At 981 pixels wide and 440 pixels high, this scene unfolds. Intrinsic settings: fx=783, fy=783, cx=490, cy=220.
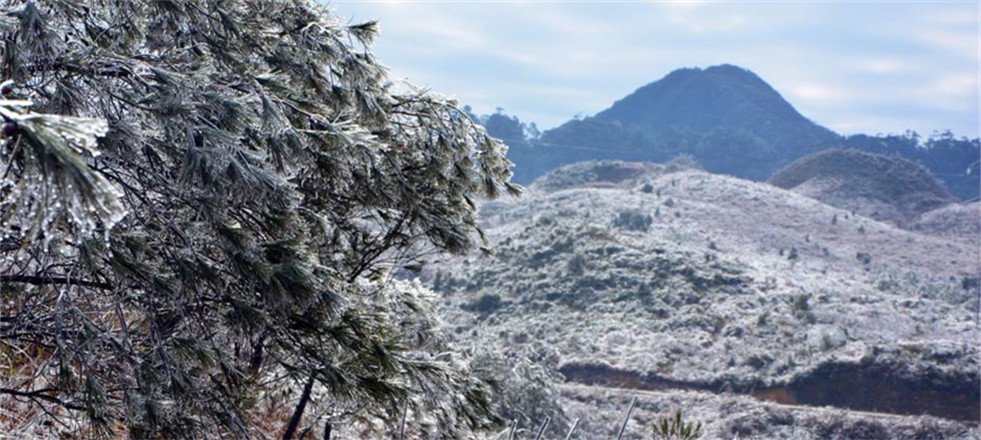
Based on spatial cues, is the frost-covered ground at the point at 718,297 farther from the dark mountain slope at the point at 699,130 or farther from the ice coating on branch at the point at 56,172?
the dark mountain slope at the point at 699,130

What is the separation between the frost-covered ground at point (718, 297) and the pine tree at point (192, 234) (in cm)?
1768

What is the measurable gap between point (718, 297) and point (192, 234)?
30.4 metres

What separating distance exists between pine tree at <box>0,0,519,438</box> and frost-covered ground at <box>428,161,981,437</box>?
696 inches

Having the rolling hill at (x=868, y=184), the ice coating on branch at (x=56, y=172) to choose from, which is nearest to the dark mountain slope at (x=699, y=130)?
the rolling hill at (x=868, y=184)

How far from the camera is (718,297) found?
3173 centimetres

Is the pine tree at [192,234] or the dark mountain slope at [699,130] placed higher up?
the dark mountain slope at [699,130]

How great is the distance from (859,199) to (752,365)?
56204mm

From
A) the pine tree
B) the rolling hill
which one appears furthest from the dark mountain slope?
the pine tree

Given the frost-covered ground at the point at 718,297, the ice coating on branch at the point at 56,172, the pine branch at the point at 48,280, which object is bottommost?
the frost-covered ground at the point at 718,297

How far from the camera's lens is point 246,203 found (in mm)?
3414

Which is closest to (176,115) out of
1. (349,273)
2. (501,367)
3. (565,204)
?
(349,273)

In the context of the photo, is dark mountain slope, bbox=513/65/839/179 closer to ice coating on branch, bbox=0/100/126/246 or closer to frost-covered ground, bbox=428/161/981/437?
frost-covered ground, bbox=428/161/981/437

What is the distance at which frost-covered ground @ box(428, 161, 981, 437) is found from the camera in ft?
82.0

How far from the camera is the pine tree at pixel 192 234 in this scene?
2998 mm
